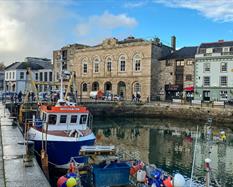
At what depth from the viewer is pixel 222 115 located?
3803 cm

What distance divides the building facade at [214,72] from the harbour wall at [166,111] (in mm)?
6681

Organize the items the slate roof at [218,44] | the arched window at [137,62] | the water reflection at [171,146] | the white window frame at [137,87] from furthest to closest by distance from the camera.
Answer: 1. the arched window at [137,62]
2. the white window frame at [137,87]
3. the slate roof at [218,44]
4. the water reflection at [171,146]

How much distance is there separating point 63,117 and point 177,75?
36606 mm

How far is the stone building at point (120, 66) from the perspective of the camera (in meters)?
52.5

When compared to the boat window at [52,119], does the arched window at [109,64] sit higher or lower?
higher

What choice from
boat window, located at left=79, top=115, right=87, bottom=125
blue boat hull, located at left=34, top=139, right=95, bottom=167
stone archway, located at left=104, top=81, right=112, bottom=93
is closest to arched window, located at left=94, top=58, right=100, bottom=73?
stone archway, located at left=104, top=81, right=112, bottom=93

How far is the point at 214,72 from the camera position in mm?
47094

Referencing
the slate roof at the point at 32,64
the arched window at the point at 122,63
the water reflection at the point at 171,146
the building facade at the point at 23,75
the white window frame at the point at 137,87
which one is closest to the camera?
the water reflection at the point at 171,146

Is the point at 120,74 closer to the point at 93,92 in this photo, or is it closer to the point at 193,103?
the point at 93,92

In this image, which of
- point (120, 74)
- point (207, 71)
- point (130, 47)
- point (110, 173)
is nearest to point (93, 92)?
point (120, 74)

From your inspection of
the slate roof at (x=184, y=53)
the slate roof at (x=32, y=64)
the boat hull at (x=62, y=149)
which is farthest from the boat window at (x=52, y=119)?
the slate roof at (x=32, y=64)

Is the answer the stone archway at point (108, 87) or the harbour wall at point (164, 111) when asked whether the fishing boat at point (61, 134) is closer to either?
the harbour wall at point (164, 111)

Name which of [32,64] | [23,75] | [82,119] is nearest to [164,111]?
[82,119]

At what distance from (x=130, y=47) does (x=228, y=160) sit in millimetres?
36881
